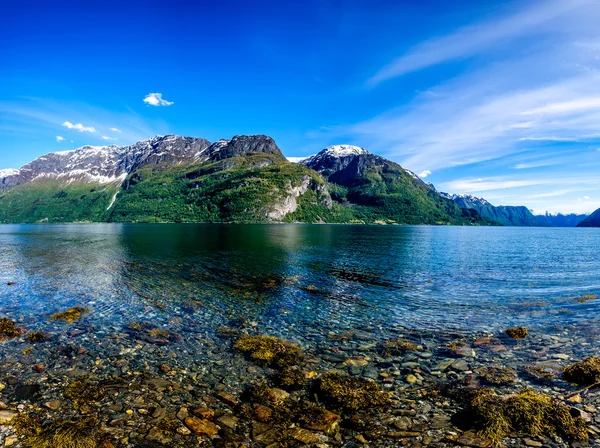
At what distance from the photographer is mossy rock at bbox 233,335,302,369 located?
14.8 m

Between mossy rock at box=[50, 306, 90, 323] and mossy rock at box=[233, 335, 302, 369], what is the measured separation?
1218 cm

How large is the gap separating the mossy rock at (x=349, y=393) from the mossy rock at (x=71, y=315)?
1781cm

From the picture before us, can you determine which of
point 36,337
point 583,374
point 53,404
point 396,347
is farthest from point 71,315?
point 583,374

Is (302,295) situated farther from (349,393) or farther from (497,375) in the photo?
(497,375)

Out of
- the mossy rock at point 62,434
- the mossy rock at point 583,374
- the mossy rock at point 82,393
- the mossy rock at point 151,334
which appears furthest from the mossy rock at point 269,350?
the mossy rock at point 583,374

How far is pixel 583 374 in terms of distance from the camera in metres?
12.9

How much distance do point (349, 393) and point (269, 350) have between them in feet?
17.6

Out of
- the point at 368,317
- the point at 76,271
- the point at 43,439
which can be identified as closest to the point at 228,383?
the point at 43,439

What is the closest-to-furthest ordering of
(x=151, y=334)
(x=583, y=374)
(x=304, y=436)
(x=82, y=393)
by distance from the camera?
(x=304, y=436), (x=82, y=393), (x=583, y=374), (x=151, y=334)

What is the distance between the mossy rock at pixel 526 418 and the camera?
30.8 feet

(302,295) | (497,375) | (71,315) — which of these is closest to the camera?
(497,375)

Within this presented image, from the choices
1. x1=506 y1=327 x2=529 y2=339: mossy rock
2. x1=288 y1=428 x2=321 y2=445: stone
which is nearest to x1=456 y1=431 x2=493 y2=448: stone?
x1=288 y1=428 x2=321 y2=445: stone

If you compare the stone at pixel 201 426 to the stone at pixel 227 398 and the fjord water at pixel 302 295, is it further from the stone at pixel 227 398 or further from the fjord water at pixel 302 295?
the fjord water at pixel 302 295

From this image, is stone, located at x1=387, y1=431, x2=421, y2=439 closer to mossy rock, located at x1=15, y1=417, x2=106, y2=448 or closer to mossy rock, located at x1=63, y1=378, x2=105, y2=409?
mossy rock, located at x1=15, y1=417, x2=106, y2=448
